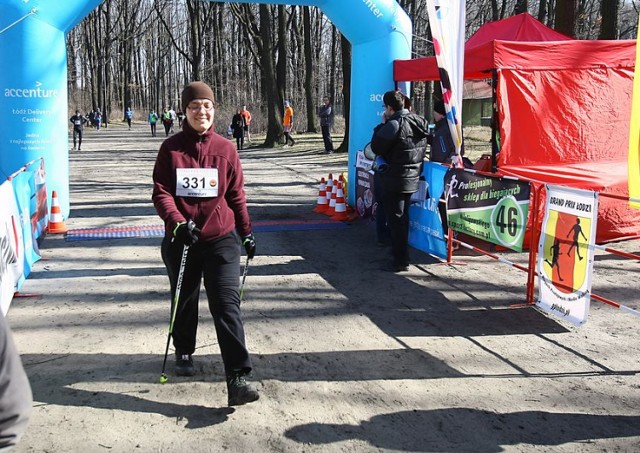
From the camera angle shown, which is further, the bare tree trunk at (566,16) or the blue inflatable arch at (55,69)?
the bare tree trunk at (566,16)

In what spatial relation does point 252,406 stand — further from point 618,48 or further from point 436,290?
point 618,48

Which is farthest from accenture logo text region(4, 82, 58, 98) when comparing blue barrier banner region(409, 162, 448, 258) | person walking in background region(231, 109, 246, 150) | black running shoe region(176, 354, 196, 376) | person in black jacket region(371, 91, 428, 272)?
person walking in background region(231, 109, 246, 150)

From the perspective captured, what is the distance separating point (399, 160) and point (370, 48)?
400cm

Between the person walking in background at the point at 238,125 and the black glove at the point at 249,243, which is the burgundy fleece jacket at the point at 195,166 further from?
the person walking in background at the point at 238,125

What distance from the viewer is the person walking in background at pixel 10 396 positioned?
5.88ft

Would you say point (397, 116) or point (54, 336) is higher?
point (397, 116)

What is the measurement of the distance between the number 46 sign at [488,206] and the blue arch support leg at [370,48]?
3588 millimetres

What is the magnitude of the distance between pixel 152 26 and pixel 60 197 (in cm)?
6127

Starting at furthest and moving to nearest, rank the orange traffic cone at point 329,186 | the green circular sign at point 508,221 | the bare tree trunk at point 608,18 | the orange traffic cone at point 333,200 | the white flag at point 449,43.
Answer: the bare tree trunk at point 608,18 → the orange traffic cone at point 329,186 → the orange traffic cone at point 333,200 → the white flag at point 449,43 → the green circular sign at point 508,221

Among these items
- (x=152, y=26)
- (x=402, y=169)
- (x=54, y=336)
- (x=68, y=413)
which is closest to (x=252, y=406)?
(x=68, y=413)

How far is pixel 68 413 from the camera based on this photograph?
4.20 meters

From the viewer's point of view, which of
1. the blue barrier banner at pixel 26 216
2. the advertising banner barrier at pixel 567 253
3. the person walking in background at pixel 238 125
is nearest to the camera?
the advertising banner barrier at pixel 567 253

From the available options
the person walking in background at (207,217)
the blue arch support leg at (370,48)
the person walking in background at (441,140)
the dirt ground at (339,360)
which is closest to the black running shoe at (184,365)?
the dirt ground at (339,360)

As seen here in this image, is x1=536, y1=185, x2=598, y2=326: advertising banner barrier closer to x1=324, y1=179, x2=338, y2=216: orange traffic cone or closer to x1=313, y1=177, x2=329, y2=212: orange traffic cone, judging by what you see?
x1=324, y1=179, x2=338, y2=216: orange traffic cone
